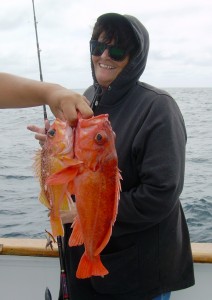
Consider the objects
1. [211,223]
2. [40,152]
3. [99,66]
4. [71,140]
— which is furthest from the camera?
[211,223]

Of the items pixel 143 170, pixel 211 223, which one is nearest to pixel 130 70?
pixel 143 170

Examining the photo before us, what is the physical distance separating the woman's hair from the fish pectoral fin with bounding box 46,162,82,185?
46.7 inches

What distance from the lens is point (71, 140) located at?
5.94 ft

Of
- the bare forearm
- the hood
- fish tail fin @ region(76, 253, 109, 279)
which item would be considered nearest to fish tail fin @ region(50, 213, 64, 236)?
fish tail fin @ region(76, 253, 109, 279)

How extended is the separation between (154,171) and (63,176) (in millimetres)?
830

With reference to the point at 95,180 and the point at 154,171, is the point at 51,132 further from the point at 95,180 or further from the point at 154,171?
the point at 154,171

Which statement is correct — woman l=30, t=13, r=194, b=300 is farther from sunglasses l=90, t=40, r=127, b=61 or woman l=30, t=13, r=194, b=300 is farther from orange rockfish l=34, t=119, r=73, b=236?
orange rockfish l=34, t=119, r=73, b=236

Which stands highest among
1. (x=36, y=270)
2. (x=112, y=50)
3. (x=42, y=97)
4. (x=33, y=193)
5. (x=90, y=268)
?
(x=112, y=50)

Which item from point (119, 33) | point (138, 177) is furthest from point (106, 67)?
point (138, 177)

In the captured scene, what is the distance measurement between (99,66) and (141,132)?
0.58 meters

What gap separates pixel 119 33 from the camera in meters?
2.68

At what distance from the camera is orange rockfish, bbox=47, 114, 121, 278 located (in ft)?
5.83

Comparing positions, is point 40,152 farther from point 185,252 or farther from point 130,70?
point 185,252

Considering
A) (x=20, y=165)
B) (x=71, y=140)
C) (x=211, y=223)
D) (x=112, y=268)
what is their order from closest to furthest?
(x=71, y=140) < (x=112, y=268) < (x=211, y=223) < (x=20, y=165)
